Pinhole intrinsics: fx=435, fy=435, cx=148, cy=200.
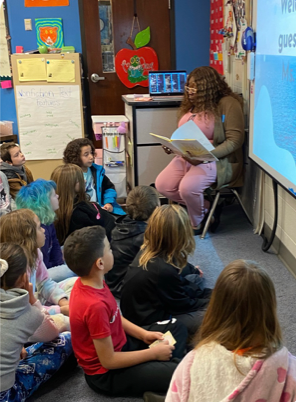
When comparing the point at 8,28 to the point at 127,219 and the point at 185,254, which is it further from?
the point at 185,254

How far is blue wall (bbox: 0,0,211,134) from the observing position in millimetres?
4254

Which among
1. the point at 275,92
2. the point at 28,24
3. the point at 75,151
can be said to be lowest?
the point at 75,151

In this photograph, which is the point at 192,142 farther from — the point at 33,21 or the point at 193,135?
the point at 33,21

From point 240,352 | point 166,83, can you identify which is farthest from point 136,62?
point 240,352

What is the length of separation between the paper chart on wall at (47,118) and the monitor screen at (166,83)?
0.98 m

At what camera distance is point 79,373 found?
5.66 ft

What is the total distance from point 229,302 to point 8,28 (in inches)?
163

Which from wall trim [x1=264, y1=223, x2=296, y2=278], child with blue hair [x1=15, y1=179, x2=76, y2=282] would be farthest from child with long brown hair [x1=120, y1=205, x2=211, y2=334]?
wall trim [x1=264, y1=223, x2=296, y2=278]

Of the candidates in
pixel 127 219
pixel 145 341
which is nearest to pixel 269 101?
pixel 127 219

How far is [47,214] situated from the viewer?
212cm

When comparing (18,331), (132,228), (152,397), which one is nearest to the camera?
(18,331)

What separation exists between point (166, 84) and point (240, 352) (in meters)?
2.84

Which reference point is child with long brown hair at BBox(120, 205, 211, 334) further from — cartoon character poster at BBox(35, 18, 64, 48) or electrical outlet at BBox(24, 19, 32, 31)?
electrical outlet at BBox(24, 19, 32, 31)

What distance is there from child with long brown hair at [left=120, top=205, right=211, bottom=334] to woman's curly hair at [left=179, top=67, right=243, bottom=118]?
4.76ft
